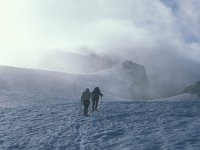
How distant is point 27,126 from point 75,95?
31.7 metres

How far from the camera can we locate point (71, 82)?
6812cm

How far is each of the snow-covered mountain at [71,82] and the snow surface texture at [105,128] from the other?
24.0 meters

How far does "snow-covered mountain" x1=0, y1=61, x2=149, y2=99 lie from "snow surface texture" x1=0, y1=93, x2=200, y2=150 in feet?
78.9

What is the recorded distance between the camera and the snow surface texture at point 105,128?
19641mm

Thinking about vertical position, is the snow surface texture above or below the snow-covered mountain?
below

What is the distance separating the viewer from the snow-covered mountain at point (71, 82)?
192 ft

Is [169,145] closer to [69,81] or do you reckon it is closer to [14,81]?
[14,81]

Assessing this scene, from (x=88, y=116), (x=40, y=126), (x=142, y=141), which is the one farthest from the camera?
(x=88, y=116)

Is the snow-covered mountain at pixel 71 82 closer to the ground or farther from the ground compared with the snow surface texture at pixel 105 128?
farther from the ground

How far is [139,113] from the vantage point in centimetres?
2900

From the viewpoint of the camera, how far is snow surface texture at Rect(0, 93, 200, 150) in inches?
773

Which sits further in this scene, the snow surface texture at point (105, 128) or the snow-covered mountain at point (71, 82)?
the snow-covered mountain at point (71, 82)

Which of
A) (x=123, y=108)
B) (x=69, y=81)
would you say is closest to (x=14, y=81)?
(x=69, y=81)

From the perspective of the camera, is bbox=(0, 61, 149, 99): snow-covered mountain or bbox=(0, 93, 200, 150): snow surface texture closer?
bbox=(0, 93, 200, 150): snow surface texture
